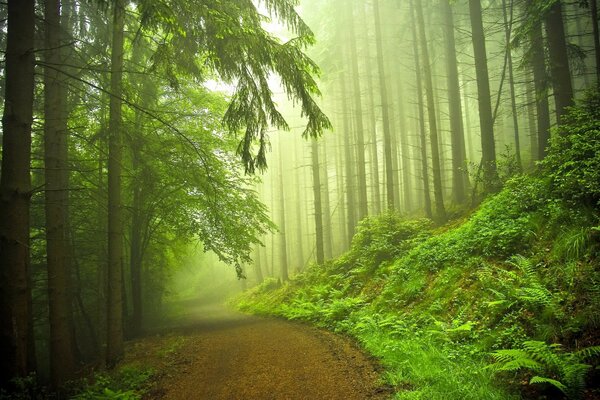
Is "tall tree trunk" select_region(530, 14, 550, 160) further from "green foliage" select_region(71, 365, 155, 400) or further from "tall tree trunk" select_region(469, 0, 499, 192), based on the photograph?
"green foliage" select_region(71, 365, 155, 400)

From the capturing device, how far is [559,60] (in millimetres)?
9492

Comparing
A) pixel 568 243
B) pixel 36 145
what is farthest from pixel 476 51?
pixel 36 145

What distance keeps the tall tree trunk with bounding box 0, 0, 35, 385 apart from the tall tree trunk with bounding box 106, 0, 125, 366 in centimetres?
289

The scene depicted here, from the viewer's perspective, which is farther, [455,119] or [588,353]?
[455,119]

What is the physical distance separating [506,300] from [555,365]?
176cm

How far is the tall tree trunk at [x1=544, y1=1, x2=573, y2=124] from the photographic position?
943 centimetres

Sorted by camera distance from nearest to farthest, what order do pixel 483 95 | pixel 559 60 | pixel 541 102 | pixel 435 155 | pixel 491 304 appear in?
pixel 491 304 < pixel 559 60 < pixel 541 102 < pixel 483 95 < pixel 435 155

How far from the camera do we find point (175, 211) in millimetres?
12125

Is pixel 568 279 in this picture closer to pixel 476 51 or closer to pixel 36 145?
pixel 476 51

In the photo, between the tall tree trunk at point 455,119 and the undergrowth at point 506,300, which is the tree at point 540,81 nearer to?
the tall tree trunk at point 455,119

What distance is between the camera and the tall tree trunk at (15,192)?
4426mm

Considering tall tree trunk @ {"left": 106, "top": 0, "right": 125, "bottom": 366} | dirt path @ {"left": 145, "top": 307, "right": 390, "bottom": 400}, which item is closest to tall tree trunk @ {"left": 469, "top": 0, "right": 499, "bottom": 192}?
dirt path @ {"left": 145, "top": 307, "right": 390, "bottom": 400}

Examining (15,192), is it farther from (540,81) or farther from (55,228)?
(540,81)

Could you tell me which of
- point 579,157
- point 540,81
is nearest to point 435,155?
point 540,81
